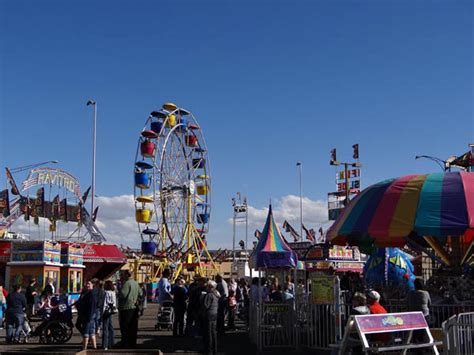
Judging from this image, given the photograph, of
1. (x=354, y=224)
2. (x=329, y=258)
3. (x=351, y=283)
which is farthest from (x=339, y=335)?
(x=329, y=258)

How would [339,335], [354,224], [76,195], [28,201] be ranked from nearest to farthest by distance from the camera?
1. [339,335]
2. [354,224]
3. [28,201]
4. [76,195]

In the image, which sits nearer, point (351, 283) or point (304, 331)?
A: point (304, 331)

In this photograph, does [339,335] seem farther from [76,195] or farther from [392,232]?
[76,195]

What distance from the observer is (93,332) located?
512 inches

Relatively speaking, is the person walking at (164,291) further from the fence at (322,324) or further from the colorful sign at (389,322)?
the colorful sign at (389,322)

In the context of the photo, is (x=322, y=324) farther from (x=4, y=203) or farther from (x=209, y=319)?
(x=4, y=203)

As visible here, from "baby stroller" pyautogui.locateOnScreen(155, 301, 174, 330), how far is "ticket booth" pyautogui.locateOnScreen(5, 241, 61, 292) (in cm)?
908

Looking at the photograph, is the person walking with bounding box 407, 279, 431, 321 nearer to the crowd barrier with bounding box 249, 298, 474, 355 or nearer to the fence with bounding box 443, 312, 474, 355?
the crowd barrier with bounding box 249, 298, 474, 355

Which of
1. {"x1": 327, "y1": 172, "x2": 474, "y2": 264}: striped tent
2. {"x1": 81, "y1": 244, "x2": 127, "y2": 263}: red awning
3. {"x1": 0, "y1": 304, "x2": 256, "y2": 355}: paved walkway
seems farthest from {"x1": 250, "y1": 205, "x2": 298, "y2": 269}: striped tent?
{"x1": 81, "y1": 244, "x2": 127, "y2": 263}: red awning

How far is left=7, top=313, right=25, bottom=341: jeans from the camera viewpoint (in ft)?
49.0

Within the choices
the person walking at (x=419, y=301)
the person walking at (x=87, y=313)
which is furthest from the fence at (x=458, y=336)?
the person walking at (x=87, y=313)

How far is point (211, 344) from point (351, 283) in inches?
524

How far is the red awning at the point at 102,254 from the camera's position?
36.5 m

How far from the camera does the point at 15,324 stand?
49.5 feet
